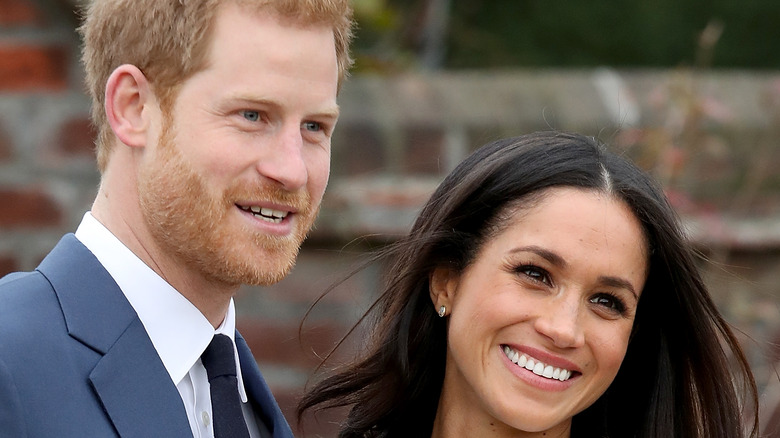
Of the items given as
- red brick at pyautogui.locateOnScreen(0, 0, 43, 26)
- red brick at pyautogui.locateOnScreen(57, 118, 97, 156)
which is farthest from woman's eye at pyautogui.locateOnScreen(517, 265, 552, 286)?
red brick at pyautogui.locateOnScreen(0, 0, 43, 26)

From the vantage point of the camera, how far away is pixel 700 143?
469 centimetres

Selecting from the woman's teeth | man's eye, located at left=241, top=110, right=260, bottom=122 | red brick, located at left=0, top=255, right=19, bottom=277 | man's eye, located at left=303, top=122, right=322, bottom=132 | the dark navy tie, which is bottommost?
red brick, located at left=0, top=255, right=19, bottom=277

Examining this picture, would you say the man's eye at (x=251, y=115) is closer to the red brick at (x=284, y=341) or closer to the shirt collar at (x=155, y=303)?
the shirt collar at (x=155, y=303)

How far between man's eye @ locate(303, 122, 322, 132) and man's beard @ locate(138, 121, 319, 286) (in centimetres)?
16

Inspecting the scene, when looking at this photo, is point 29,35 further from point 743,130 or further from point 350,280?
point 743,130

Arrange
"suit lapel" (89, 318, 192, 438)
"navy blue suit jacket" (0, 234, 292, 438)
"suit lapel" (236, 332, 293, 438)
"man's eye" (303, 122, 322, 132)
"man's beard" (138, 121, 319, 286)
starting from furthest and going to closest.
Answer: "suit lapel" (236, 332, 293, 438), "man's eye" (303, 122, 322, 132), "man's beard" (138, 121, 319, 286), "suit lapel" (89, 318, 192, 438), "navy blue suit jacket" (0, 234, 292, 438)

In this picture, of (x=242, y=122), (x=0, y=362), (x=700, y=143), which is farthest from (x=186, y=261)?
(x=700, y=143)

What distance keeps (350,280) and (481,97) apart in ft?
2.89

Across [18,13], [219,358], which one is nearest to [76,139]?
[18,13]

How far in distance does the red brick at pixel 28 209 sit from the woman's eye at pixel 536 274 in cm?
180

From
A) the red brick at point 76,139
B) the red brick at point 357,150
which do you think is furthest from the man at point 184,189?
the red brick at point 357,150

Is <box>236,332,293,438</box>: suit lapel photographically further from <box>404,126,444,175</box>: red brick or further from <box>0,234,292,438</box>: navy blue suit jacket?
<box>404,126,444,175</box>: red brick

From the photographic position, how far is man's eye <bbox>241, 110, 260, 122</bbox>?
2.61 metres

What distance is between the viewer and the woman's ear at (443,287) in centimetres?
319
